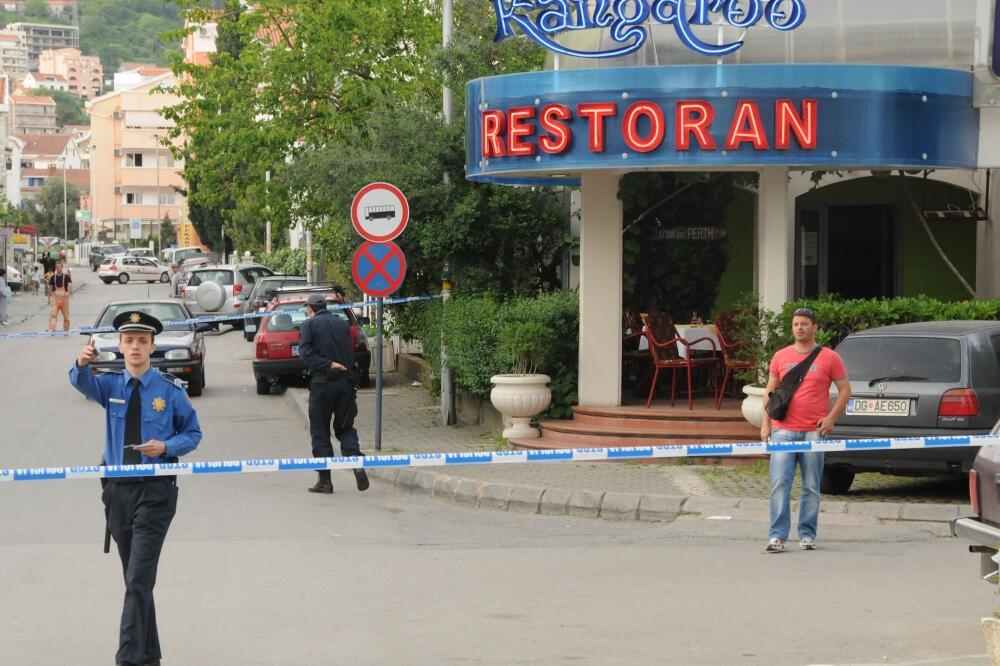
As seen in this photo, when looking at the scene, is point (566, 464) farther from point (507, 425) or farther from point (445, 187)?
point (445, 187)

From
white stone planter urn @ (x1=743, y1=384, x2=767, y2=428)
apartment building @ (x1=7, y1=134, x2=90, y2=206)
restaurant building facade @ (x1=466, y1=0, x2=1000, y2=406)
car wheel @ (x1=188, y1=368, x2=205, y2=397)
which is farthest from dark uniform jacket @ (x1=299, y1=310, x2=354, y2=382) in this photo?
apartment building @ (x1=7, y1=134, x2=90, y2=206)

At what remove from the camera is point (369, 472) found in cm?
1476

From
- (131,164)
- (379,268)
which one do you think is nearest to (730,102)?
(379,268)

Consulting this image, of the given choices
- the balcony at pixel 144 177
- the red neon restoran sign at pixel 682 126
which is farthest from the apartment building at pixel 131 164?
the red neon restoran sign at pixel 682 126

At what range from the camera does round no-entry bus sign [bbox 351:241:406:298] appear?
51.8ft

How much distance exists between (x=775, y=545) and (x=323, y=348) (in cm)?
521

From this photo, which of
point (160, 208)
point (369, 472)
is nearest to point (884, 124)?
point (369, 472)

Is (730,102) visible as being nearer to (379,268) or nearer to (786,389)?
(379,268)

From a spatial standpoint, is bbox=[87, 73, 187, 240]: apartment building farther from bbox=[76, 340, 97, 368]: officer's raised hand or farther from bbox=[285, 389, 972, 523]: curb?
bbox=[76, 340, 97, 368]: officer's raised hand

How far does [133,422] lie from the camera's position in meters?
7.04

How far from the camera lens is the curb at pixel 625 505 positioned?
11445 millimetres

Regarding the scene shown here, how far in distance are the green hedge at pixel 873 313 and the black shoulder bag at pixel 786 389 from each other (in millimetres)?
3946

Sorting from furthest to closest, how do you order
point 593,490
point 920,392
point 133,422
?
point 593,490 → point 920,392 → point 133,422

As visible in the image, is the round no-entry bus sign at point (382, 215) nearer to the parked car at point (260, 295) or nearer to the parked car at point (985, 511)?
the parked car at point (985, 511)
